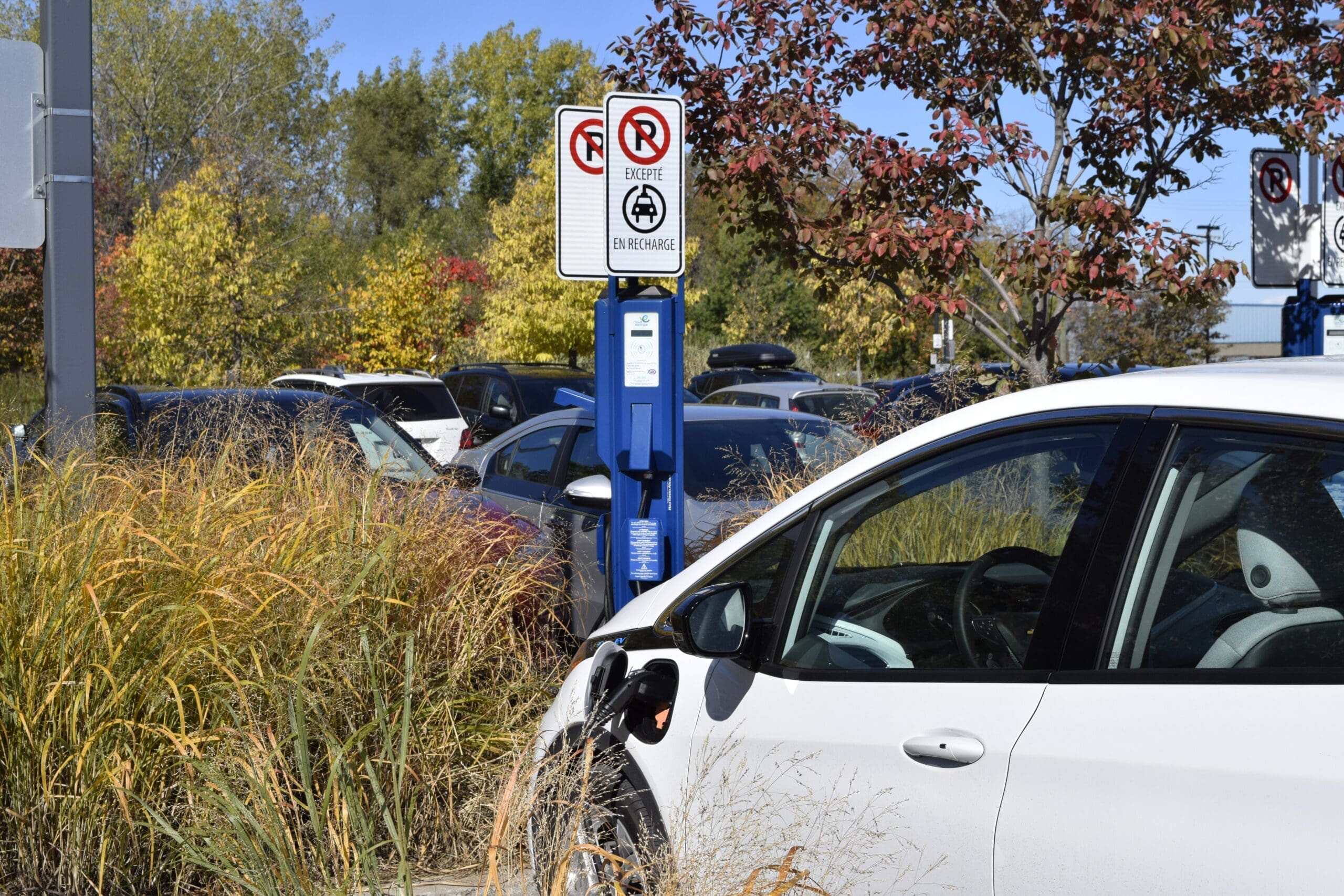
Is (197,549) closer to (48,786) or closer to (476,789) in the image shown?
(48,786)

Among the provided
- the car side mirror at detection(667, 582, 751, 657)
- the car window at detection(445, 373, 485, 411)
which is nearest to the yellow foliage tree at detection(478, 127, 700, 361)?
the car window at detection(445, 373, 485, 411)

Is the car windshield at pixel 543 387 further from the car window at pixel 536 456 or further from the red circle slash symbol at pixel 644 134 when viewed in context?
the red circle slash symbol at pixel 644 134

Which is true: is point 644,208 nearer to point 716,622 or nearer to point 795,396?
point 716,622

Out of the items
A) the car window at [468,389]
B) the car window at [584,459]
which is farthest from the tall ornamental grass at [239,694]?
the car window at [468,389]

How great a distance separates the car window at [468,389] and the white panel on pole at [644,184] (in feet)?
40.3

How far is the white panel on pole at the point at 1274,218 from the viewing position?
26.2ft

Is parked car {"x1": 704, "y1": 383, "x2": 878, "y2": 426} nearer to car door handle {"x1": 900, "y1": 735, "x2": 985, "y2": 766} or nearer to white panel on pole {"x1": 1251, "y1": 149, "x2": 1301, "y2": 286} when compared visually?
white panel on pole {"x1": 1251, "y1": 149, "x2": 1301, "y2": 286}

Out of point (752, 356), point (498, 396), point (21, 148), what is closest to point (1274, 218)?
point (21, 148)

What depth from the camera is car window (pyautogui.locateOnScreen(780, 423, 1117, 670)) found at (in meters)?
2.65

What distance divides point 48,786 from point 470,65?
6154cm

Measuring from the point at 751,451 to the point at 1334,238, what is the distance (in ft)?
12.4

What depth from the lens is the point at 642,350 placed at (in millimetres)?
6234

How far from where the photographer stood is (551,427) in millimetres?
8273

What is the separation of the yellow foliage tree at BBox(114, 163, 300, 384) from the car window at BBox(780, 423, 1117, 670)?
2266 centimetres
